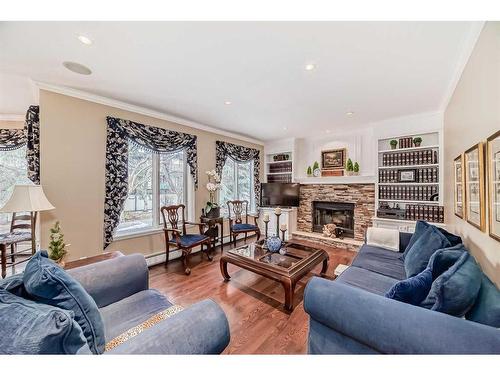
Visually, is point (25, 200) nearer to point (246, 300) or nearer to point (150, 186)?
point (150, 186)

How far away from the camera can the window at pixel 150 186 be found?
10.3 ft

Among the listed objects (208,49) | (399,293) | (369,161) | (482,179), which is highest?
(208,49)

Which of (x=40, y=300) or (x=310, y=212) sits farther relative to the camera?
(x=310, y=212)

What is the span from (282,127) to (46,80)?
3.42 metres

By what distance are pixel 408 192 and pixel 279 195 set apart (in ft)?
8.02

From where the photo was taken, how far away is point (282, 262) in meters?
2.37

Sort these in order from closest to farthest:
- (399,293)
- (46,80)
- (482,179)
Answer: (399,293)
(482,179)
(46,80)

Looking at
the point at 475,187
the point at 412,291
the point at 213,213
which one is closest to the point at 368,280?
the point at 412,291

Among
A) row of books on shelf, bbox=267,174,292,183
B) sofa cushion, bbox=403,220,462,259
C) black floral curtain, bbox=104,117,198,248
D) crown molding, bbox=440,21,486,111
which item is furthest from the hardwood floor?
crown molding, bbox=440,21,486,111

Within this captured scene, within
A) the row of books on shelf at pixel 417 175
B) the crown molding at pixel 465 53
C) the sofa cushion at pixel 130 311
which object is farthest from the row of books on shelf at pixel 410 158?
the sofa cushion at pixel 130 311

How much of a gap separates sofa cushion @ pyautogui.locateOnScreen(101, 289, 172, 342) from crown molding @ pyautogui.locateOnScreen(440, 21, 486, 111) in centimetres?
292

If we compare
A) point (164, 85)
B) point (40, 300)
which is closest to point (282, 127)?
point (164, 85)

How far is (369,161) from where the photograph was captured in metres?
4.05
